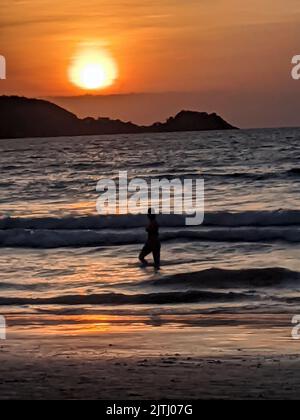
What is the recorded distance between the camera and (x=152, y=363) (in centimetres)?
1037

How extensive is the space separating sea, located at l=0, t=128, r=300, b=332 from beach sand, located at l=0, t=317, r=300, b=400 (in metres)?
1.13

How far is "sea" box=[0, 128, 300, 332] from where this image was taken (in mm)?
15797

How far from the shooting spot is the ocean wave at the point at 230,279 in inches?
743

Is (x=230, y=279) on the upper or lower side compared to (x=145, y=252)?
lower

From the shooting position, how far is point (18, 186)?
52.0 metres

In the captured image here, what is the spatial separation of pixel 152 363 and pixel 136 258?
1361 centimetres

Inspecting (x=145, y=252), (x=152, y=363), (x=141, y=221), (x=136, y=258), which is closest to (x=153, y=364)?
(x=152, y=363)

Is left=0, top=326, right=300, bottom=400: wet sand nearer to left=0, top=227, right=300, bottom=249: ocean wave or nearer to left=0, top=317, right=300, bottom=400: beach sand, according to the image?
left=0, top=317, right=300, bottom=400: beach sand

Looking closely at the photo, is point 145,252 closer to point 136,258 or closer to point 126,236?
point 136,258

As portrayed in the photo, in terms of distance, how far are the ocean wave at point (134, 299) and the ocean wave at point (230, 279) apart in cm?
119

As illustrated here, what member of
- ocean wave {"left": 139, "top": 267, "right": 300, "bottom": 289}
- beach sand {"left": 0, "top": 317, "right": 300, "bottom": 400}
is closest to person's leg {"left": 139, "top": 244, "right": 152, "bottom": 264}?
ocean wave {"left": 139, "top": 267, "right": 300, "bottom": 289}

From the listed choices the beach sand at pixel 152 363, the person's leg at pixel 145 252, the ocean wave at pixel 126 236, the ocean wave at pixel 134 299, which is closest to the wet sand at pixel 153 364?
the beach sand at pixel 152 363
